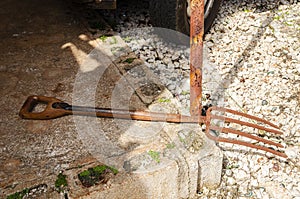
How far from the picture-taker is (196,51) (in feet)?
6.99

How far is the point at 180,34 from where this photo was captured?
10.9 ft

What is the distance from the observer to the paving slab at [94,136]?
1985 millimetres

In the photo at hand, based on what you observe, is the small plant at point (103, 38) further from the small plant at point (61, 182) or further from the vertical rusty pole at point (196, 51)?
the small plant at point (61, 182)

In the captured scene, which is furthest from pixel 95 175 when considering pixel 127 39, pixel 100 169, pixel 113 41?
pixel 127 39

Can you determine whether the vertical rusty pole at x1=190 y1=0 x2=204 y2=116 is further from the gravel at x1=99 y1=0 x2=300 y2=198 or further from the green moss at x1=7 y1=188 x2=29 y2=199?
the green moss at x1=7 y1=188 x2=29 y2=199

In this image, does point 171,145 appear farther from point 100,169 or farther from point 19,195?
point 19,195

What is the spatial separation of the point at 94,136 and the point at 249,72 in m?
1.60

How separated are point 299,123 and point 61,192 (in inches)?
71.2

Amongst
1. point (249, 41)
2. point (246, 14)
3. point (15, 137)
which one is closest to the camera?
point (15, 137)

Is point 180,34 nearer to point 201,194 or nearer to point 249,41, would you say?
point 249,41

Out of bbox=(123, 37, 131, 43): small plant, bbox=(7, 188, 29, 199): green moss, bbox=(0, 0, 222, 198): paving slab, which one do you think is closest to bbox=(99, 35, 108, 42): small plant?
bbox=(0, 0, 222, 198): paving slab

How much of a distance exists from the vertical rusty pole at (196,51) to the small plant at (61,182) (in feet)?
2.77

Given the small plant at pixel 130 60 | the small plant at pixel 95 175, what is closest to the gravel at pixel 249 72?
the small plant at pixel 130 60

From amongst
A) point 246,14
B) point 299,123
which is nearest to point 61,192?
point 299,123
